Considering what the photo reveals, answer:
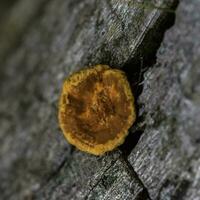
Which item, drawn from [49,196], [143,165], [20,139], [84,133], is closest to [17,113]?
[20,139]

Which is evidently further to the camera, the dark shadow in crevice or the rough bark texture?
the dark shadow in crevice

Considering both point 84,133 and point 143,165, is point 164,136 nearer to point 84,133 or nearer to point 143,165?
point 143,165

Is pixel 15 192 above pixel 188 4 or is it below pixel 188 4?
below

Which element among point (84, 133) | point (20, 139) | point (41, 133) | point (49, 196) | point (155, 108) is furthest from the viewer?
point (20, 139)

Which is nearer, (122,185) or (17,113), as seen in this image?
(122,185)
